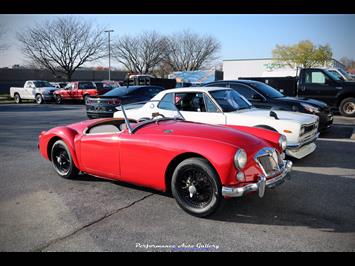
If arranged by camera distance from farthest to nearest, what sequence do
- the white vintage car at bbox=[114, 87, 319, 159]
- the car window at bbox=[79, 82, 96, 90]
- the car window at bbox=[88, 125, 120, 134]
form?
the car window at bbox=[79, 82, 96, 90] < the white vintage car at bbox=[114, 87, 319, 159] < the car window at bbox=[88, 125, 120, 134]

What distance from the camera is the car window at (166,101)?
21.4ft

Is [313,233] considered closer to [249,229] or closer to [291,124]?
[249,229]

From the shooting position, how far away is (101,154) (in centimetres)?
435

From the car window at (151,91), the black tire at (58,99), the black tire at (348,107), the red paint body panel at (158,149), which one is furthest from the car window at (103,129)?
the black tire at (58,99)

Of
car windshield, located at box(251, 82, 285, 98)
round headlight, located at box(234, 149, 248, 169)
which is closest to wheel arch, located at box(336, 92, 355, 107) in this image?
car windshield, located at box(251, 82, 285, 98)

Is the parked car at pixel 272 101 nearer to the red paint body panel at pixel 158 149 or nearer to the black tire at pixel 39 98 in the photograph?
the red paint body panel at pixel 158 149

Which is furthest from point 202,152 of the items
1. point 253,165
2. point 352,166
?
point 352,166

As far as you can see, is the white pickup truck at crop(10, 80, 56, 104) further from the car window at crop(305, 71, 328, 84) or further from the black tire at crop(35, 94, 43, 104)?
the car window at crop(305, 71, 328, 84)

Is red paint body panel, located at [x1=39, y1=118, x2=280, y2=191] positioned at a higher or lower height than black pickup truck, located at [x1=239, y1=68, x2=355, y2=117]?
lower

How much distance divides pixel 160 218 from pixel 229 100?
3.59 m

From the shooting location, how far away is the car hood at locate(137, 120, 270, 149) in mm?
3648

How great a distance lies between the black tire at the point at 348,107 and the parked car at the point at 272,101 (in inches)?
163

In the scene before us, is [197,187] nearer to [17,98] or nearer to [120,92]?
[120,92]

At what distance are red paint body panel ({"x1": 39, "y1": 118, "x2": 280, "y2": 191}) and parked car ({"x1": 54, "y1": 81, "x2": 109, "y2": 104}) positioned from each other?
17.8m
